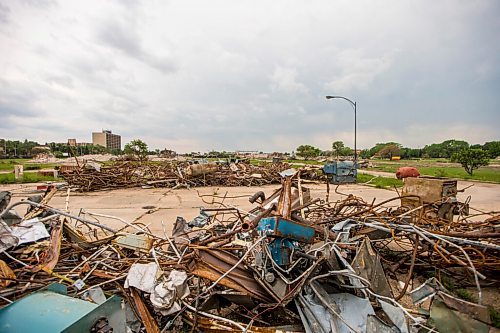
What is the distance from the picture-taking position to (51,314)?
4.19 ft

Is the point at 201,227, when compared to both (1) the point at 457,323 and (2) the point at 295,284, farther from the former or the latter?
(1) the point at 457,323

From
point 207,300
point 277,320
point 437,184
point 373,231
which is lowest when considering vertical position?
point 277,320

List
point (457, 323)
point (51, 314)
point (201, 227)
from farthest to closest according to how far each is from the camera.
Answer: point (201, 227), point (457, 323), point (51, 314)

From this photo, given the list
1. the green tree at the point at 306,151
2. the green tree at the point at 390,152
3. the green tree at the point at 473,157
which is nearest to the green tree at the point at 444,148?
the green tree at the point at 390,152

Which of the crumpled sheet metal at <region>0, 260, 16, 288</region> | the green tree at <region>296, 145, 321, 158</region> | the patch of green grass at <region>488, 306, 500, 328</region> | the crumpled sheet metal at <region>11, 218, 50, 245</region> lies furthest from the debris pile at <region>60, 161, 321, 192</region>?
the green tree at <region>296, 145, 321, 158</region>

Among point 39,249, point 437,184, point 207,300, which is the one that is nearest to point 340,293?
point 207,300

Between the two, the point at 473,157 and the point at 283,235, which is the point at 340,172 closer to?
the point at 473,157

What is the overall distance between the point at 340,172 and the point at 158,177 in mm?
10521

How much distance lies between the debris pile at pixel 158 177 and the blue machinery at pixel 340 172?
4.14 ft

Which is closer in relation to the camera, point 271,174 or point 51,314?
point 51,314

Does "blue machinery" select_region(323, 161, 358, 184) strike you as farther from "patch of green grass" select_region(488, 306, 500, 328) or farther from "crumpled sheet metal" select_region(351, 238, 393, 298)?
"crumpled sheet metal" select_region(351, 238, 393, 298)

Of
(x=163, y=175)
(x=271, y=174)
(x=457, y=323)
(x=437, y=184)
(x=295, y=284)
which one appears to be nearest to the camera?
(x=457, y=323)

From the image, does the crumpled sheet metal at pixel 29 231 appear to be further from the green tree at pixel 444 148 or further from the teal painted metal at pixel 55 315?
the green tree at pixel 444 148

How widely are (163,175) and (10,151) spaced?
3737 inches
